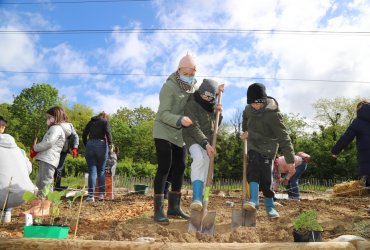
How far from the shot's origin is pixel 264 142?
4.33m

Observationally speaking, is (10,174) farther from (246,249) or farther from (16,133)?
(16,133)

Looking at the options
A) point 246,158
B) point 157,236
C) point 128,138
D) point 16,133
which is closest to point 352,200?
point 246,158

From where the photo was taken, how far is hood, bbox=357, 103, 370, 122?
4684 mm

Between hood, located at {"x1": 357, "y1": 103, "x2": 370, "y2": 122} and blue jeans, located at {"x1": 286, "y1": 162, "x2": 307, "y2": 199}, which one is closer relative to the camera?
hood, located at {"x1": 357, "y1": 103, "x2": 370, "y2": 122}

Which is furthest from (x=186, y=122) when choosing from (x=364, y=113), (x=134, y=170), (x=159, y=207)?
(x=134, y=170)

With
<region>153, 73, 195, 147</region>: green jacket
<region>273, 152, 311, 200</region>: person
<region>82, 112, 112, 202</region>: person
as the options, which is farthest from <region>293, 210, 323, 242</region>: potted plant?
<region>273, 152, 311, 200</region>: person

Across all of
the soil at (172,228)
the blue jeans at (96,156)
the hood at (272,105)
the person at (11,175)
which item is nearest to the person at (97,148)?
the blue jeans at (96,156)

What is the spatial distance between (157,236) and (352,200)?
6386mm

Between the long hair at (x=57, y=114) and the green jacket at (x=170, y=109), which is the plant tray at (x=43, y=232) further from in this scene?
the long hair at (x=57, y=114)

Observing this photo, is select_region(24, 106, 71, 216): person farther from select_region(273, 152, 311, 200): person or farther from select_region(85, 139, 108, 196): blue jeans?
select_region(273, 152, 311, 200): person

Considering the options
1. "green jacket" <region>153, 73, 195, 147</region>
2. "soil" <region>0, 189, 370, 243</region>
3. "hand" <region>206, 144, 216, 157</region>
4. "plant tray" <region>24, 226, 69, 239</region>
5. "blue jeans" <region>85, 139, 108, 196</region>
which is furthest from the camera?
"blue jeans" <region>85, 139, 108, 196</region>

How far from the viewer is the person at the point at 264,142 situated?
14.0 feet

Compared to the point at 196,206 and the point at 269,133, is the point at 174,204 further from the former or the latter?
the point at 269,133

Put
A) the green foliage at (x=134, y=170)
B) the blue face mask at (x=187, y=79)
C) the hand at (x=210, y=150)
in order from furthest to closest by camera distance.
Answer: the green foliage at (x=134, y=170), the blue face mask at (x=187, y=79), the hand at (x=210, y=150)
